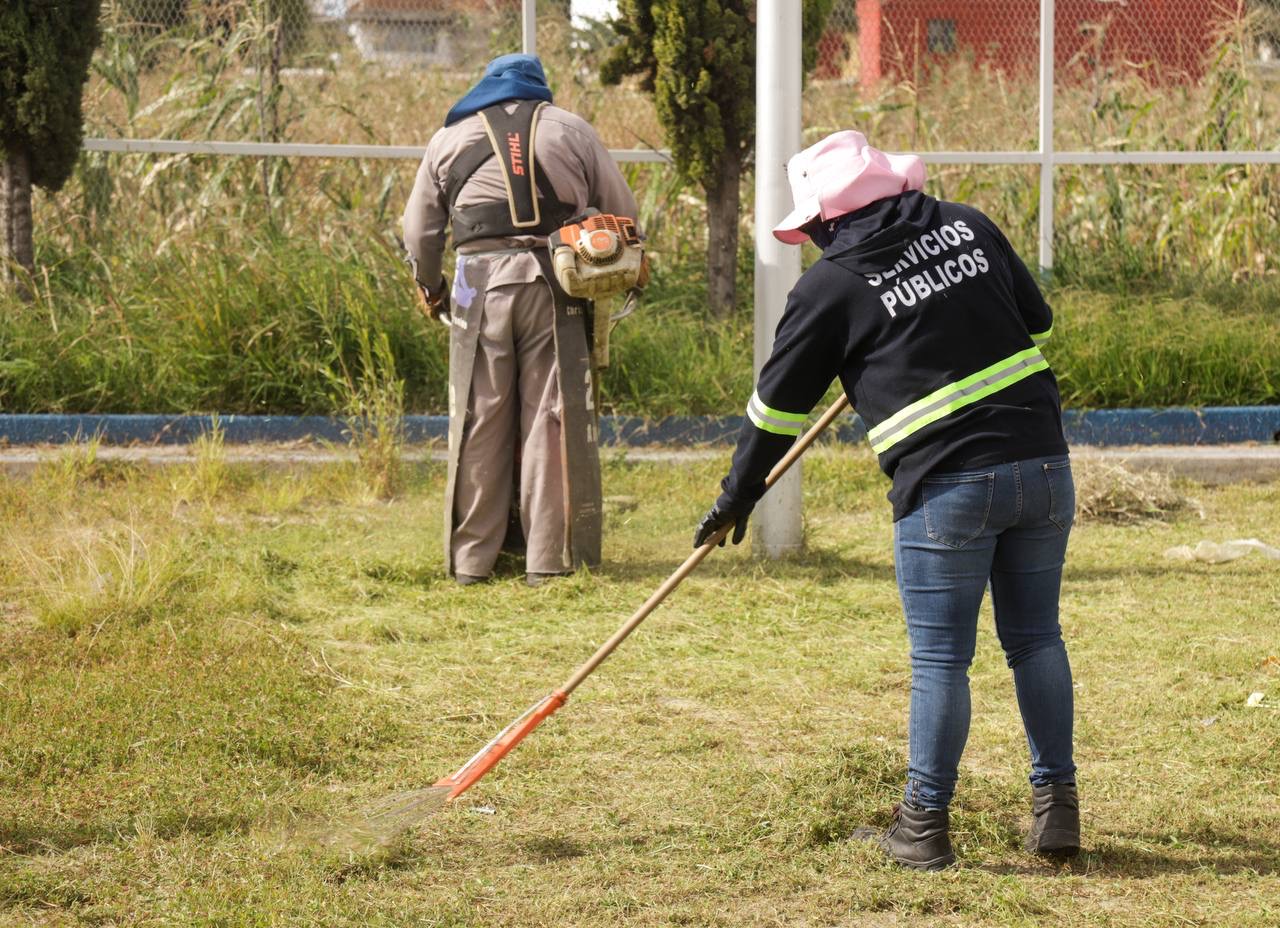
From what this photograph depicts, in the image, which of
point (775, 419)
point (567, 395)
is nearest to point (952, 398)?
point (775, 419)

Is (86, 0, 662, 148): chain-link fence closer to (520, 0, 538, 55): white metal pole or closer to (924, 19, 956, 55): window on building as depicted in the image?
(520, 0, 538, 55): white metal pole

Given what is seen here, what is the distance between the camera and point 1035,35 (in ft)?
34.3

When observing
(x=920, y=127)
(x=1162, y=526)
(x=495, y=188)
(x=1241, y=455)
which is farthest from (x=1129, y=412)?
(x=495, y=188)

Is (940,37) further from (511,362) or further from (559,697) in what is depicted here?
(559,697)

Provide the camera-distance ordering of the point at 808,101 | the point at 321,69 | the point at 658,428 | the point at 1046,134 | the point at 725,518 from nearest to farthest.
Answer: the point at 725,518 < the point at 658,428 < the point at 1046,134 < the point at 321,69 < the point at 808,101

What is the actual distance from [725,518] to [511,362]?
107 inches

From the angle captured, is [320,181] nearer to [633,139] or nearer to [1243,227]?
[633,139]

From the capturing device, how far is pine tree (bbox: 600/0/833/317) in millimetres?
8883

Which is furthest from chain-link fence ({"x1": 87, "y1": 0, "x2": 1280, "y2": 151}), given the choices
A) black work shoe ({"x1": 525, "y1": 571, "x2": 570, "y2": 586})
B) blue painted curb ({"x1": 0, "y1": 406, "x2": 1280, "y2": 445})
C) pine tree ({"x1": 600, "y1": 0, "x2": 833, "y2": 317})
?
black work shoe ({"x1": 525, "y1": 571, "x2": 570, "y2": 586})

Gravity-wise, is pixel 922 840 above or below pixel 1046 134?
below

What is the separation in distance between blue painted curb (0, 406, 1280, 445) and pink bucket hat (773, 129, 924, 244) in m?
4.95

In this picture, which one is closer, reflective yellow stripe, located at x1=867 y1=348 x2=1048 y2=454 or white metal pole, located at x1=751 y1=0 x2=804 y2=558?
reflective yellow stripe, located at x1=867 y1=348 x2=1048 y2=454

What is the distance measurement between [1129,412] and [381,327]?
4.20 meters

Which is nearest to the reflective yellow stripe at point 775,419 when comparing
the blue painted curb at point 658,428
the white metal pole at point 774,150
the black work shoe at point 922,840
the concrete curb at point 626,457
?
the black work shoe at point 922,840
